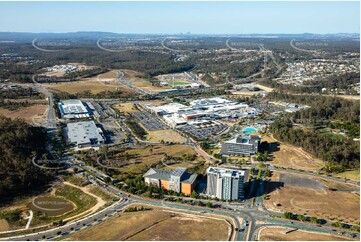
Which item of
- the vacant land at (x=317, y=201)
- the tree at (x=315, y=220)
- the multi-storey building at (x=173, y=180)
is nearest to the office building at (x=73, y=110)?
the multi-storey building at (x=173, y=180)

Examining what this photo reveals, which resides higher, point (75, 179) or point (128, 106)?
point (128, 106)

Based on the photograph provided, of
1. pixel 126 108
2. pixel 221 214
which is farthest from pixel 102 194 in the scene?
pixel 126 108

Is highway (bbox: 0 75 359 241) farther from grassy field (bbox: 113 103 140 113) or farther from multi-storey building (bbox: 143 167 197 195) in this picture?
grassy field (bbox: 113 103 140 113)

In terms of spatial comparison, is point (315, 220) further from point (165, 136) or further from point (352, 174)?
point (165, 136)

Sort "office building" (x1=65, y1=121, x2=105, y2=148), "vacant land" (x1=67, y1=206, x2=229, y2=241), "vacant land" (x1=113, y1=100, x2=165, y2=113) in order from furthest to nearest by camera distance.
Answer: "vacant land" (x1=113, y1=100, x2=165, y2=113), "office building" (x1=65, y1=121, x2=105, y2=148), "vacant land" (x1=67, y1=206, x2=229, y2=241)

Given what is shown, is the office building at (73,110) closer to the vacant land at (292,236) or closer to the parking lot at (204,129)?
the parking lot at (204,129)

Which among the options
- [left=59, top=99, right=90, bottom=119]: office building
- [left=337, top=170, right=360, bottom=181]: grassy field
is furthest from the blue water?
[left=59, top=99, right=90, bottom=119]: office building
